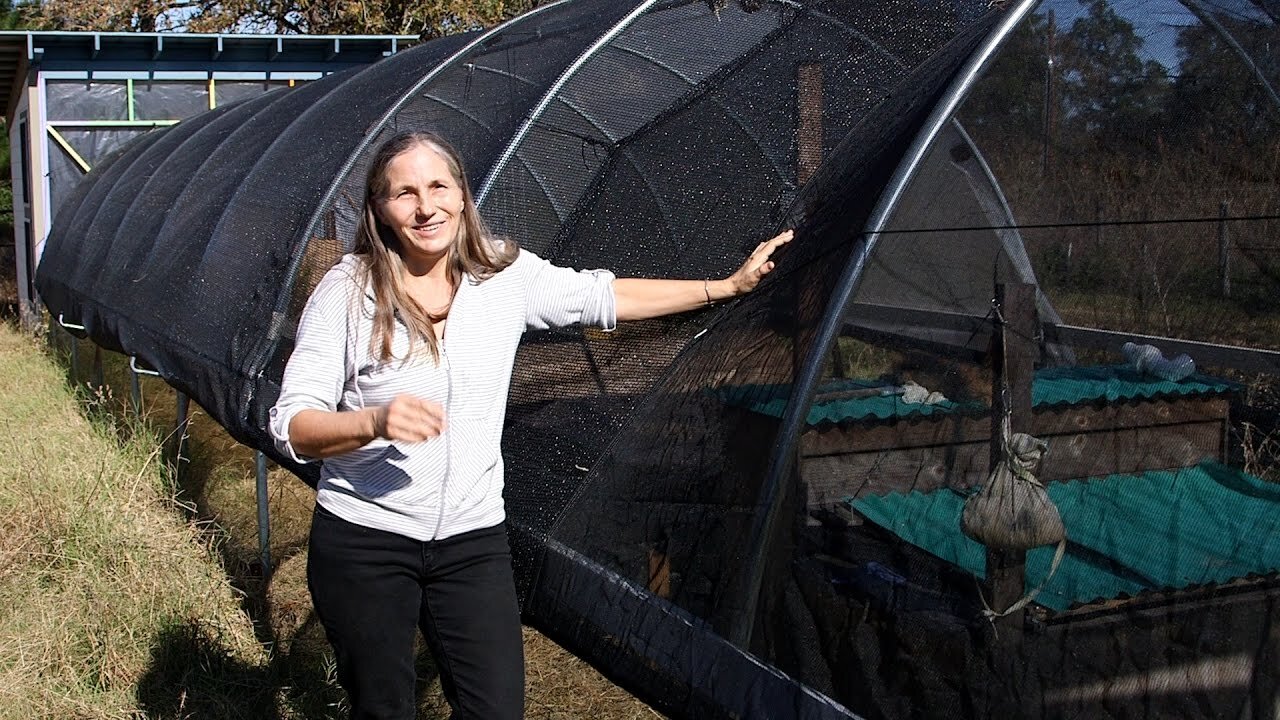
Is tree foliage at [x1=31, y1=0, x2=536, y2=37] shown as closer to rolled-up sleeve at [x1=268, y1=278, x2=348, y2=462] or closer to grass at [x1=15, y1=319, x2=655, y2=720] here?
grass at [x1=15, y1=319, x2=655, y2=720]

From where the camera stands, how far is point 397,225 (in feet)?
8.97

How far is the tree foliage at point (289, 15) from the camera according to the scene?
64.3 ft

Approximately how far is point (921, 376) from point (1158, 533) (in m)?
0.52

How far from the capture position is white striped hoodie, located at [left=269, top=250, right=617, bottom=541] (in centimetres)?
267

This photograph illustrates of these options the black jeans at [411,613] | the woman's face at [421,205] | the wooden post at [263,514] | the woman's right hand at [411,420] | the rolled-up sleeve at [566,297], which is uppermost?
the woman's face at [421,205]

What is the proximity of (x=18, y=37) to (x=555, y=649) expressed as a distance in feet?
38.6

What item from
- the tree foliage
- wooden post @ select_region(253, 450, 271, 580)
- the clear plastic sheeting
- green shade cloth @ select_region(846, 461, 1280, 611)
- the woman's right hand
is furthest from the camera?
the tree foliage

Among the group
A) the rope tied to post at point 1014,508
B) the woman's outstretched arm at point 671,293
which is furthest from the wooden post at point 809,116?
the rope tied to post at point 1014,508

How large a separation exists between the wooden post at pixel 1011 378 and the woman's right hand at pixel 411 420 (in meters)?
0.97

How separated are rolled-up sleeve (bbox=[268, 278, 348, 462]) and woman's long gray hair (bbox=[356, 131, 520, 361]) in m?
0.07

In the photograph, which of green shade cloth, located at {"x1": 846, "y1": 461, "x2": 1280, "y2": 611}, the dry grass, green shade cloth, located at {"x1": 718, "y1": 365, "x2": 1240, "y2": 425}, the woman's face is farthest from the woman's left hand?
the dry grass

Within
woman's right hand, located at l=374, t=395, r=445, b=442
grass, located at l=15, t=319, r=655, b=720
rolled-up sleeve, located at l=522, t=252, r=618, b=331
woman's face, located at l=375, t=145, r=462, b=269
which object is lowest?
grass, located at l=15, t=319, r=655, b=720

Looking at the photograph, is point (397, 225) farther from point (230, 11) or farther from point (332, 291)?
point (230, 11)

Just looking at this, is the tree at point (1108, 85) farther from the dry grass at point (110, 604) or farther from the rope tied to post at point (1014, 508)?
the dry grass at point (110, 604)
